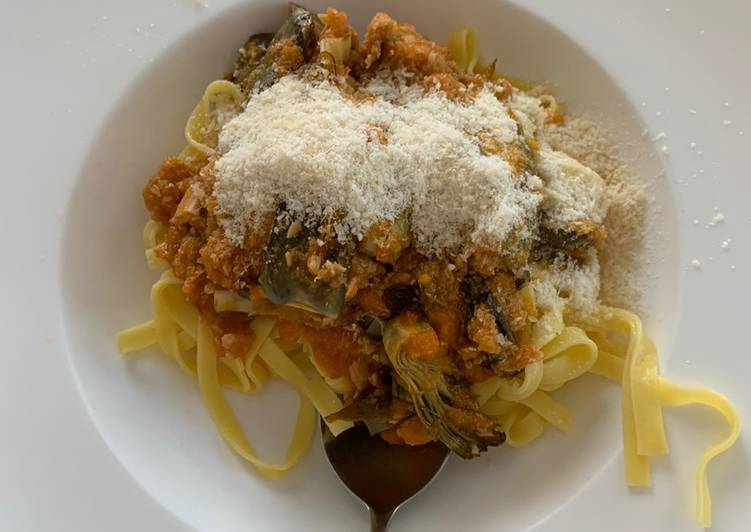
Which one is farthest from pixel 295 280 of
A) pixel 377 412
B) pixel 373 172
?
pixel 377 412

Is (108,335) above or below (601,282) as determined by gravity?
below

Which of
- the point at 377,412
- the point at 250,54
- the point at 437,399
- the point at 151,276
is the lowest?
the point at 151,276

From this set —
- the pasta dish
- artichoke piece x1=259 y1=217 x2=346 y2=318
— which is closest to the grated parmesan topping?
the pasta dish

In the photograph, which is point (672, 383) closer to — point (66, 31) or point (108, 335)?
point (108, 335)

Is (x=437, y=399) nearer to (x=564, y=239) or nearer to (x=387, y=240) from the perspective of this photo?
(x=387, y=240)

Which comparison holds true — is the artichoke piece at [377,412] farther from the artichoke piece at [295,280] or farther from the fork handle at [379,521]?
the artichoke piece at [295,280]

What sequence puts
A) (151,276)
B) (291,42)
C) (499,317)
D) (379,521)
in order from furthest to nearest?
(151,276)
(291,42)
(379,521)
(499,317)

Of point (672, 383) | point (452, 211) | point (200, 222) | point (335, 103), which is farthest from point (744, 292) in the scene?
point (200, 222)
